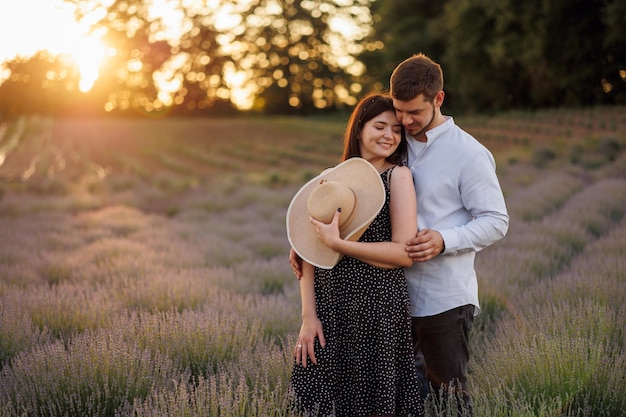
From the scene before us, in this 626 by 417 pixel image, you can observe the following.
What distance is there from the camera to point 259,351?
11.6ft

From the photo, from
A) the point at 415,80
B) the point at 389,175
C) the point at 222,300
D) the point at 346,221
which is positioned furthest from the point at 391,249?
the point at 222,300

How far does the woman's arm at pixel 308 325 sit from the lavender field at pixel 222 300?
8.6 inches

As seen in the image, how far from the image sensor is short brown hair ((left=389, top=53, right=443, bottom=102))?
2461 millimetres

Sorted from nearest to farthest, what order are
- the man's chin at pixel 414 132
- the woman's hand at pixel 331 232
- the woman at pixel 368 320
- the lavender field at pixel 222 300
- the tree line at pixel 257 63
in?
the woman's hand at pixel 331 232 → the woman at pixel 368 320 → the man's chin at pixel 414 132 → the lavender field at pixel 222 300 → the tree line at pixel 257 63

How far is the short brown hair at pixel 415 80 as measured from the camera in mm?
2461

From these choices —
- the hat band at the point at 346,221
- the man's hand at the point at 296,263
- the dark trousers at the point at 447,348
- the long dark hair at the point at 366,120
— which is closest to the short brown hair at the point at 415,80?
the long dark hair at the point at 366,120

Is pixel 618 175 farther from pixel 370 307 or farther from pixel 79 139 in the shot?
pixel 79 139

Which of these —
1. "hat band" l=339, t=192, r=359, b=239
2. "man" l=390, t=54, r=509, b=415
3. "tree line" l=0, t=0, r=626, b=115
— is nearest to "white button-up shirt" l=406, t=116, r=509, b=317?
"man" l=390, t=54, r=509, b=415

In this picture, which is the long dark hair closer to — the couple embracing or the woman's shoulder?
the couple embracing

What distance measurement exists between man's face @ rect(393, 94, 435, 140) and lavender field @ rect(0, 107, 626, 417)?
4.11 feet

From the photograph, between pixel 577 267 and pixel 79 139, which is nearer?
pixel 577 267

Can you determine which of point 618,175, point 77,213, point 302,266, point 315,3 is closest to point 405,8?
point 315,3

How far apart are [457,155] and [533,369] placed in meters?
1.20

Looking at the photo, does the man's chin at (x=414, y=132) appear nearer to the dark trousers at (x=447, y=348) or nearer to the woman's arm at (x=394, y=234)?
the woman's arm at (x=394, y=234)
